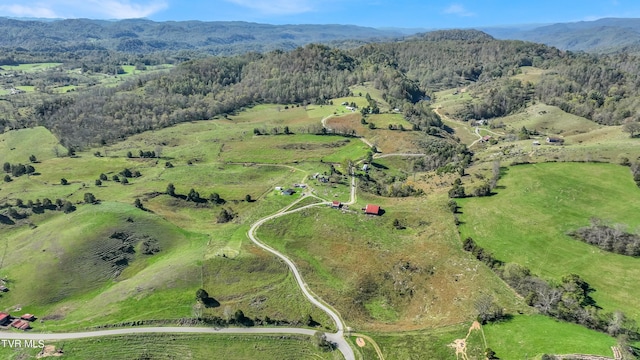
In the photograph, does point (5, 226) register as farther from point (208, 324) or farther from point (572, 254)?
point (572, 254)

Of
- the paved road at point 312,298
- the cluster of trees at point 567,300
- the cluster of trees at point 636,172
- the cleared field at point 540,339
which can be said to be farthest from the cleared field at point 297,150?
the cleared field at point 540,339

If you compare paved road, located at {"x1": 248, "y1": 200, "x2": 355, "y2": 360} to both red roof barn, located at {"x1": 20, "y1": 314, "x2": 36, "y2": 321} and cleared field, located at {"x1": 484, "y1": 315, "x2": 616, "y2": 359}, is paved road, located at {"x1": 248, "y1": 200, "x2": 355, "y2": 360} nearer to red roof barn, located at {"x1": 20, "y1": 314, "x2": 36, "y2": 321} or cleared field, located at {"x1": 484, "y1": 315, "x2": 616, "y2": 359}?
cleared field, located at {"x1": 484, "y1": 315, "x2": 616, "y2": 359}

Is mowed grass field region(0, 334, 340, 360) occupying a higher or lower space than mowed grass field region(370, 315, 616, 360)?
lower

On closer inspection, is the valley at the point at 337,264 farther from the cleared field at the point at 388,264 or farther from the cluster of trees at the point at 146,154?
the cluster of trees at the point at 146,154

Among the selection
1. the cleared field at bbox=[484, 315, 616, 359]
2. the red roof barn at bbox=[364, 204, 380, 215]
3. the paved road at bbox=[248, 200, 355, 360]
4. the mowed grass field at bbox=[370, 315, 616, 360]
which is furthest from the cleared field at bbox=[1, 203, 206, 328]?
the cleared field at bbox=[484, 315, 616, 359]

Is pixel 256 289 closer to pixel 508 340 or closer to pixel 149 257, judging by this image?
pixel 149 257

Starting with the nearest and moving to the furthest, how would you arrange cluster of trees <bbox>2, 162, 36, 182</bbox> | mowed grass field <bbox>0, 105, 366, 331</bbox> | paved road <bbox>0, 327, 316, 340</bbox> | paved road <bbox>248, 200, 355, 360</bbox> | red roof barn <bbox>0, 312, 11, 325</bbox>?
1. paved road <bbox>248, 200, 355, 360</bbox>
2. paved road <bbox>0, 327, 316, 340</bbox>
3. red roof barn <bbox>0, 312, 11, 325</bbox>
4. mowed grass field <bbox>0, 105, 366, 331</bbox>
5. cluster of trees <bbox>2, 162, 36, 182</bbox>
